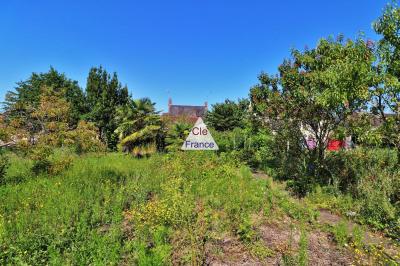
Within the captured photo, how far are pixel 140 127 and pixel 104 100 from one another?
578 centimetres

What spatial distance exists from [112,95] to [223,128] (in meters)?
9.94

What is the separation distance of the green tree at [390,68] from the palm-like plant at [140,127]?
11.1 metres

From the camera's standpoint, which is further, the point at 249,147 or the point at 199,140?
the point at 249,147

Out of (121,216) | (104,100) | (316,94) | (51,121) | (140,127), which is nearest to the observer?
(121,216)

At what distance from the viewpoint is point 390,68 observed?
6.21 metres

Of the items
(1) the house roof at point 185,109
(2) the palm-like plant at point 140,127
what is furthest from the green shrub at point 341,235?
(1) the house roof at point 185,109

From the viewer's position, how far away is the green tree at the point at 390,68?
5918mm

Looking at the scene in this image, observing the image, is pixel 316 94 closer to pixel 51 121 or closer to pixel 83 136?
pixel 83 136

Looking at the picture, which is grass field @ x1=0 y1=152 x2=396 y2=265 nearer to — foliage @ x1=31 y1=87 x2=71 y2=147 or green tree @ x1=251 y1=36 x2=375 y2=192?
foliage @ x1=31 y1=87 x2=71 y2=147

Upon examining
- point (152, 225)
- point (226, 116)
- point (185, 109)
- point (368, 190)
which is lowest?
point (152, 225)

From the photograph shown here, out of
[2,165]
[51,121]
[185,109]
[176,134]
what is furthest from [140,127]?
[185,109]

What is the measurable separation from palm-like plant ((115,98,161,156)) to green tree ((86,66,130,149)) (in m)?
3.67

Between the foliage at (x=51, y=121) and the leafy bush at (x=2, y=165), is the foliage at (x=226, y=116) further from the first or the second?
the leafy bush at (x=2, y=165)

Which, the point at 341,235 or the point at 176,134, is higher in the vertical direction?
the point at 176,134
